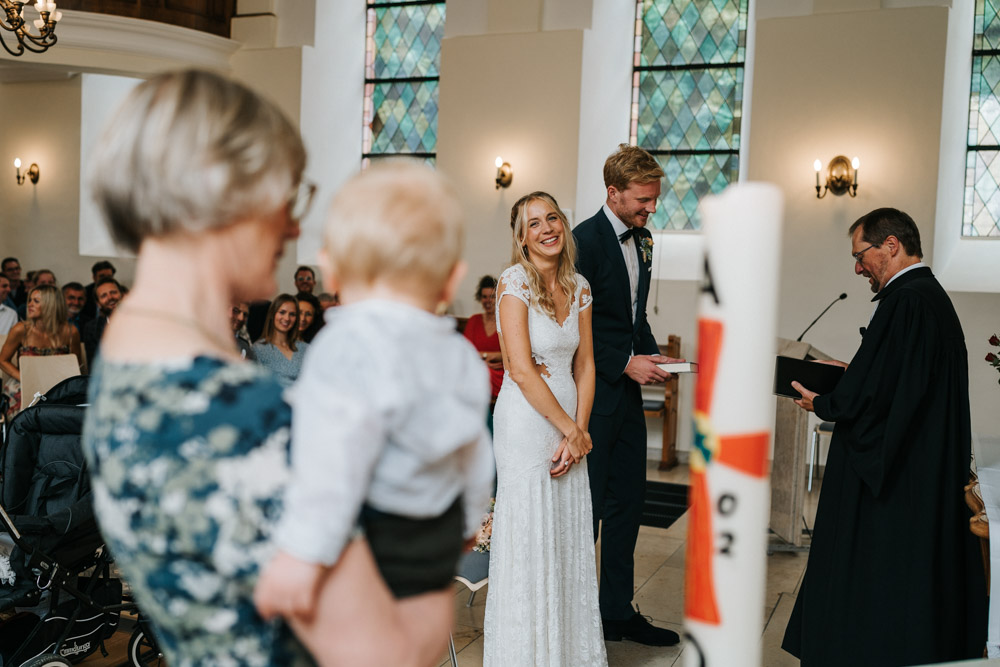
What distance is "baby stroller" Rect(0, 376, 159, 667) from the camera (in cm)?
335

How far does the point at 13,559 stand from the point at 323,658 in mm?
3104

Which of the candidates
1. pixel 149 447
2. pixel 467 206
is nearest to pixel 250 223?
pixel 149 447

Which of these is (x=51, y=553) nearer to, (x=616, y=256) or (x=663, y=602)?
(x=616, y=256)

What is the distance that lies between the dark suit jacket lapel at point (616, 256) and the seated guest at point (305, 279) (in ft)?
21.4

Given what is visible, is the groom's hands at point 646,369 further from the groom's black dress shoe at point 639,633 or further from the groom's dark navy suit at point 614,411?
the groom's black dress shoe at point 639,633

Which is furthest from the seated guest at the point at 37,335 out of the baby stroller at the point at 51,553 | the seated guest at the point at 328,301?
the baby stroller at the point at 51,553

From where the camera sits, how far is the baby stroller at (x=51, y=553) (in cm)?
335

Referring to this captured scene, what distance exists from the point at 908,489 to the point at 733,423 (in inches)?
115

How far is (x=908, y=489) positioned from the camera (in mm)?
3316

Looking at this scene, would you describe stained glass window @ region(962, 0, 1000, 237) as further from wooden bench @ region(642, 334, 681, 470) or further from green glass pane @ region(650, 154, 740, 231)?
wooden bench @ region(642, 334, 681, 470)

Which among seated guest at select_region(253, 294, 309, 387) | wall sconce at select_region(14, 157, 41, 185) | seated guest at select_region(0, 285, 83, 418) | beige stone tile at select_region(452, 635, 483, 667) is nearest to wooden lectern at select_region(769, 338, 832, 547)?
beige stone tile at select_region(452, 635, 483, 667)

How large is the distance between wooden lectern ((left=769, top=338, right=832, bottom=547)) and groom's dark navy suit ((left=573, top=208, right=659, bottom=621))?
2.02 metres

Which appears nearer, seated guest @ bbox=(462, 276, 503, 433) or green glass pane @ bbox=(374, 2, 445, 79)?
seated guest @ bbox=(462, 276, 503, 433)

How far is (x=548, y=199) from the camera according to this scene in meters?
3.32
